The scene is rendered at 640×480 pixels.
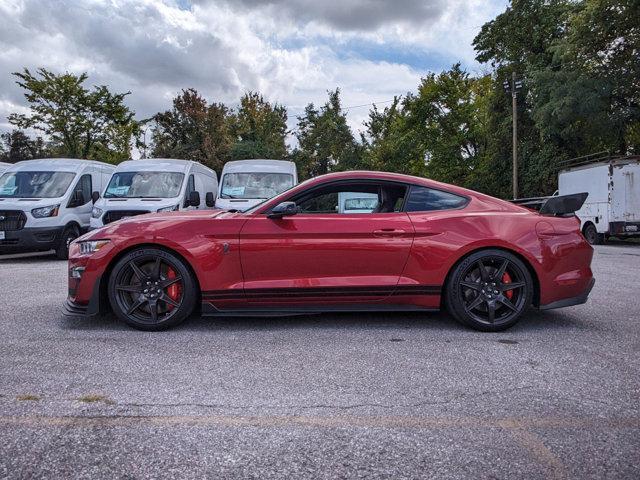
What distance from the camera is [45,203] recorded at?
36.8 ft

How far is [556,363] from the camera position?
362 centimetres

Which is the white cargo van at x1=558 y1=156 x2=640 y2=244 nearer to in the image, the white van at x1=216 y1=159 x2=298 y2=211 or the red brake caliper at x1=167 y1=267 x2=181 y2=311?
the white van at x1=216 y1=159 x2=298 y2=211

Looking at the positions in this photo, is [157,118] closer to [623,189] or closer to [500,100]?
[500,100]

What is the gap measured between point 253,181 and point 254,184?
0.11 metres

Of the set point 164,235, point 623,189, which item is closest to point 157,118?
point 623,189

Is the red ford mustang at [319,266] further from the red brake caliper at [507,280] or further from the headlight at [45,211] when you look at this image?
the headlight at [45,211]

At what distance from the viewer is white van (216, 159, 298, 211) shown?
1293 cm

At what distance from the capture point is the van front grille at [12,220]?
1089 centimetres

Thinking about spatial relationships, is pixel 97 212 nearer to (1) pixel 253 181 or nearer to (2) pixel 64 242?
(2) pixel 64 242

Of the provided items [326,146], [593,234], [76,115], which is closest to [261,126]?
[326,146]

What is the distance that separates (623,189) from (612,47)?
26.4ft

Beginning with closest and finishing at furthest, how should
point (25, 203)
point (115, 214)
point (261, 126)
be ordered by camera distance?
point (115, 214), point (25, 203), point (261, 126)

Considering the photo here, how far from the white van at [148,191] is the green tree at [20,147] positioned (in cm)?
4998

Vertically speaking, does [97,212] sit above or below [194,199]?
below
